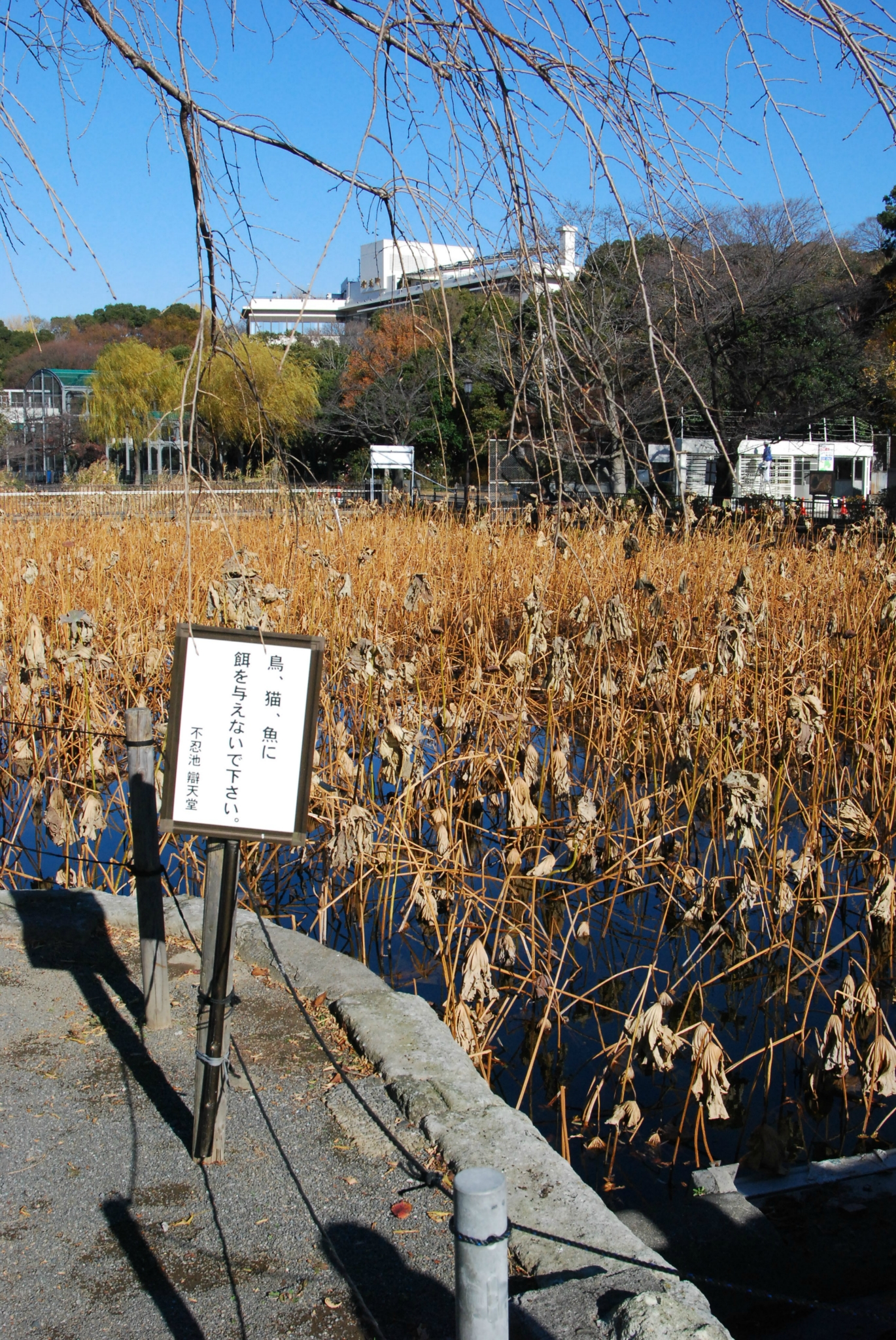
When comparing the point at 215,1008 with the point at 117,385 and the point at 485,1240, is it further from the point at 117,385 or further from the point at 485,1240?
the point at 117,385

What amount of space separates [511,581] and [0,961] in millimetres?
4865

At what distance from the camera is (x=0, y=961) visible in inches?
127

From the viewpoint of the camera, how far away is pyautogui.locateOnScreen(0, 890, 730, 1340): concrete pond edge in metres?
1.72

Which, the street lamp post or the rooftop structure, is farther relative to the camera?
the rooftop structure

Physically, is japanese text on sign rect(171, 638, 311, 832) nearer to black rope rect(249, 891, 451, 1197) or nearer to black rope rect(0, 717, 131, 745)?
black rope rect(249, 891, 451, 1197)

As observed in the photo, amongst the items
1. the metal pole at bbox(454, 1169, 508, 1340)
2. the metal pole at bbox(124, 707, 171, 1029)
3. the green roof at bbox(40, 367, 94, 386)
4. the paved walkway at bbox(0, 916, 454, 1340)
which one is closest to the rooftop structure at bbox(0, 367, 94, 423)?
the green roof at bbox(40, 367, 94, 386)

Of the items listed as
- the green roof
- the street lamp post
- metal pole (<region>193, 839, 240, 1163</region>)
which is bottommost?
metal pole (<region>193, 839, 240, 1163</region>)

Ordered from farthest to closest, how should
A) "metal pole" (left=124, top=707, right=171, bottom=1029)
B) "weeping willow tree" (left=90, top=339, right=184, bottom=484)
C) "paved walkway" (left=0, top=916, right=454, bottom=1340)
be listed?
"weeping willow tree" (left=90, top=339, right=184, bottom=484), "metal pole" (left=124, top=707, right=171, bottom=1029), "paved walkway" (left=0, top=916, right=454, bottom=1340)

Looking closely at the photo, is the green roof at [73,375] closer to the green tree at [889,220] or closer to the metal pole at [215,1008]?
the green tree at [889,220]

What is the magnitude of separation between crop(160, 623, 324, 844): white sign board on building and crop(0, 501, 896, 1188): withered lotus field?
32cm

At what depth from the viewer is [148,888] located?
9.03ft

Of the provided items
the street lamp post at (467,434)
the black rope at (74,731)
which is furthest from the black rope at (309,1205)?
the black rope at (74,731)

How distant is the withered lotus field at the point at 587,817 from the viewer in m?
3.26

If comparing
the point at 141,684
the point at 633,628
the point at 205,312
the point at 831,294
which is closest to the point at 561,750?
the point at 633,628
